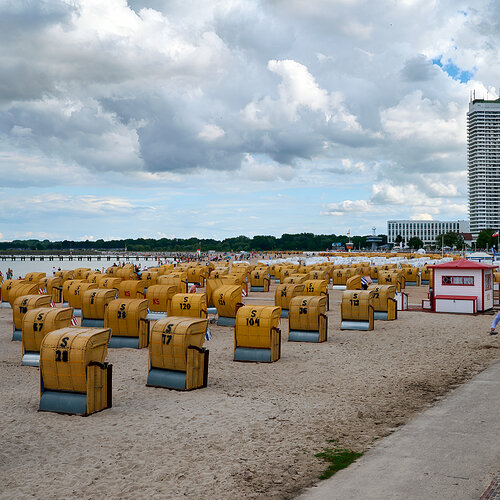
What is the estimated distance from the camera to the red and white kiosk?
95.1ft

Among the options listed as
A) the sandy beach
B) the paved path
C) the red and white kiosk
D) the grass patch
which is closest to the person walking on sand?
the sandy beach

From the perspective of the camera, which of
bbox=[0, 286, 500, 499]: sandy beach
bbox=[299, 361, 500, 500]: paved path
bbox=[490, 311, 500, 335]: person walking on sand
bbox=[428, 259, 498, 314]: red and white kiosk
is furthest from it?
bbox=[428, 259, 498, 314]: red and white kiosk

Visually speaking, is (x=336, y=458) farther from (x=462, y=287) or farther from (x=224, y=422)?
(x=462, y=287)

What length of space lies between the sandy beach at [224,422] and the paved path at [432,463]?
460 mm

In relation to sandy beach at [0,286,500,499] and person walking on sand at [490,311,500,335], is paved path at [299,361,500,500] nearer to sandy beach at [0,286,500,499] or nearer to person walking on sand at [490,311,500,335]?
sandy beach at [0,286,500,499]


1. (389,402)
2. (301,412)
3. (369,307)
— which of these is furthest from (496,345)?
(301,412)

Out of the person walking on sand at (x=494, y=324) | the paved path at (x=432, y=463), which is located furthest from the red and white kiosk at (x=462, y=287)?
the paved path at (x=432, y=463)

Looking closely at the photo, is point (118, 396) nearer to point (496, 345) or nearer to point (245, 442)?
point (245, 442)

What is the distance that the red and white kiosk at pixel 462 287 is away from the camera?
29000 mm

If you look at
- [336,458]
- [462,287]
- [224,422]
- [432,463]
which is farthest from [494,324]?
[336,458]

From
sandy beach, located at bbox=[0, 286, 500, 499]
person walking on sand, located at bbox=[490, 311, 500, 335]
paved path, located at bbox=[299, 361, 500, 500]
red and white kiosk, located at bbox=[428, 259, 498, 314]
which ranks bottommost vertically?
sandy beach, located at bbox=[0, 286, 500, 499]

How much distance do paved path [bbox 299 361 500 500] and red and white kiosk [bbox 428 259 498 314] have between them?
18011 millimetres

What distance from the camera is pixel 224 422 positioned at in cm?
1116

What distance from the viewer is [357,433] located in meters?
10.5
